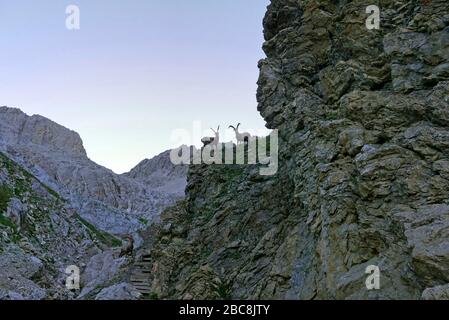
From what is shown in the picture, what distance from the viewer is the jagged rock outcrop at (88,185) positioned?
90.1 m

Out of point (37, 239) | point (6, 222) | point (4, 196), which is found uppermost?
point (4, 196)

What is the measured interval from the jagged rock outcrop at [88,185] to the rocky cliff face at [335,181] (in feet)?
183

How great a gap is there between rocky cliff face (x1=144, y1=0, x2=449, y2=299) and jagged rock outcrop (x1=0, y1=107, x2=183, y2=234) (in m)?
55.7

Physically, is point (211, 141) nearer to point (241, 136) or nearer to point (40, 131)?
point (241, 136)

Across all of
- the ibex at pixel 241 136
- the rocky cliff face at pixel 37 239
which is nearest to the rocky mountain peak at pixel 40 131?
the rocky cliff face at pixel 37 239

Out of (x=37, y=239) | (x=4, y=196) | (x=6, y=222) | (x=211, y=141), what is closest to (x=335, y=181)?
(x=211, y=141)

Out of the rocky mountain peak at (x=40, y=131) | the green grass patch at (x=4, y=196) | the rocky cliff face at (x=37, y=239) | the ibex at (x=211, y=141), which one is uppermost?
the rocky mountain peak at (x=40, y=131)

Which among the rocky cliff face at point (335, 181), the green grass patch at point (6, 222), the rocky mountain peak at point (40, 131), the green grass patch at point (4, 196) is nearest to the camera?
the rocky cliff face at point (335, 181)

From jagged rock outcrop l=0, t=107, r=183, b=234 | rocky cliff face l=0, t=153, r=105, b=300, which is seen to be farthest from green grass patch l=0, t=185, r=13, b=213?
jagged rock outcrop l=0, t=107, r=183, b=234

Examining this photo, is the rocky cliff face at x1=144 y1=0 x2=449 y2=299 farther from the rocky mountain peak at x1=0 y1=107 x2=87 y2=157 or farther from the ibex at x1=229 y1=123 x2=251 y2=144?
the rocky mountain peak at x1=0 y1=107 x2=87 y2=157

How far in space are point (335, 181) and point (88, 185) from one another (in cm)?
9601

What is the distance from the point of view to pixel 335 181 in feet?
65.2

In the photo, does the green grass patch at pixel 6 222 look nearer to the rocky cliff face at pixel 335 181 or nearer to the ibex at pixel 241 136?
the rocky cliff face at pixel 335 181

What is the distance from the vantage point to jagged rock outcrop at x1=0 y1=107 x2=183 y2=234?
90.1 meters
